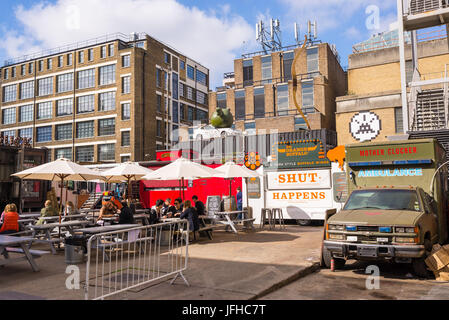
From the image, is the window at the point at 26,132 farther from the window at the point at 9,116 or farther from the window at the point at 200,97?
the window at the point at 200,97

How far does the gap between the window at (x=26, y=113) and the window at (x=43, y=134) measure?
256cm

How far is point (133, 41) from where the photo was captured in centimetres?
4716

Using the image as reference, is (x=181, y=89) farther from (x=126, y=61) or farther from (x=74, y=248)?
(x=74, y=248)

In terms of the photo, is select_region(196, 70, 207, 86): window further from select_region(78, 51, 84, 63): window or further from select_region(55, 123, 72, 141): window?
select_region(55, 123, 72, 141): window

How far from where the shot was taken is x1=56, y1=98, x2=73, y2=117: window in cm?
4859

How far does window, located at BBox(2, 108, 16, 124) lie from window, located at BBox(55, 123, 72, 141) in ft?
32.2

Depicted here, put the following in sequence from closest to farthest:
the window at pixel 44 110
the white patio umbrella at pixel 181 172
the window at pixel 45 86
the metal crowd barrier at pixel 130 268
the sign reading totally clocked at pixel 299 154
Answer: the metal crowd barrier at pixel 130 268
the white patio umbrella at pixel 181 172
the sign reading totally clocked at pixel 299 154
the window at pixel 44 110
the window at pixel 45 86

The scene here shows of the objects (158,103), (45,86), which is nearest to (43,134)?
(45,86)

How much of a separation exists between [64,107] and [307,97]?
30924 millimetres

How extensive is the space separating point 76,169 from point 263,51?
143 feet

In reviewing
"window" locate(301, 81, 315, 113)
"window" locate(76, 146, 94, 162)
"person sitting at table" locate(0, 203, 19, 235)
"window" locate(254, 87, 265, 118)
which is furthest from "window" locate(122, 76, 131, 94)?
"person sitting at table" locate(0, 203, 19, 235)

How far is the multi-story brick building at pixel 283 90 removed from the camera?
1674 inches

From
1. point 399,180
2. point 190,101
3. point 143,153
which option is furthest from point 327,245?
point 190,101

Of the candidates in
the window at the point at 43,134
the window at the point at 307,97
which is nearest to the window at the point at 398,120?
the window at the point at 307,97
